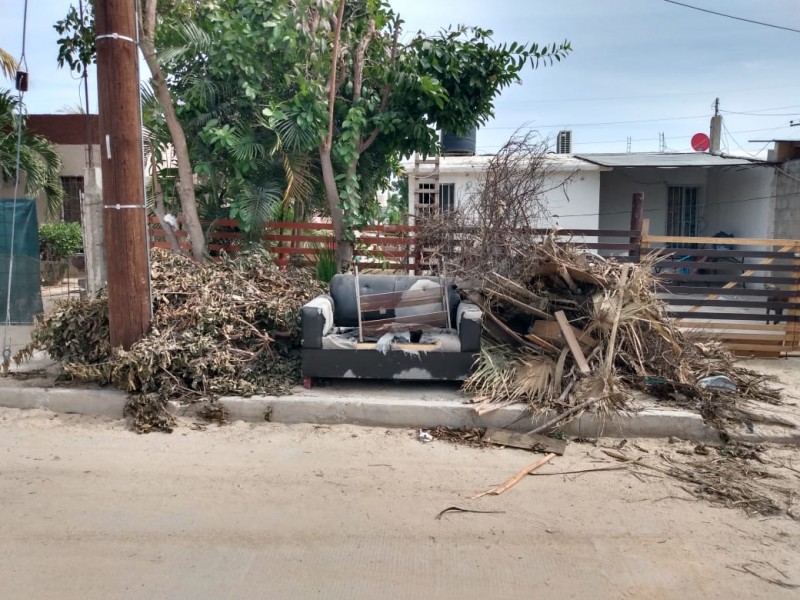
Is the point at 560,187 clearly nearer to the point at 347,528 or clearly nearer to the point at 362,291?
the point at 362,291

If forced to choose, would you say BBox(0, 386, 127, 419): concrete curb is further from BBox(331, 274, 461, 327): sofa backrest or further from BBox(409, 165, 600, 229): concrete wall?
BBox(409, 165, 600, 229): concrete wall

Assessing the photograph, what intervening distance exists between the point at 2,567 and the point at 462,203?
22.4ft

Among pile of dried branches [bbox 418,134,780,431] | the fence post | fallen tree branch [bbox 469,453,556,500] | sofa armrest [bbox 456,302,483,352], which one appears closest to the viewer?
fallen tree branch [bbox 469,453,556,500]

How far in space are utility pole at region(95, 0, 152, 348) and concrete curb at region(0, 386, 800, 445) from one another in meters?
0.74

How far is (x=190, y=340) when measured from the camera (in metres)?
6.53

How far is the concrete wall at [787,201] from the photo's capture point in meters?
13.6

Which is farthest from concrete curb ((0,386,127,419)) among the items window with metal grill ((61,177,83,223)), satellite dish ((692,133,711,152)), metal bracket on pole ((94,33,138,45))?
satellite dish ((692,133,711,152))

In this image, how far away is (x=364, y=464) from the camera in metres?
5.20

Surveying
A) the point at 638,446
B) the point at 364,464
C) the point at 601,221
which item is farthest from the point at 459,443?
the point at 601,221

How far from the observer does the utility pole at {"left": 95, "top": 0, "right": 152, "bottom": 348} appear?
621 centimetres

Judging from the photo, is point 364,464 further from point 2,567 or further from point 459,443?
point 2,567

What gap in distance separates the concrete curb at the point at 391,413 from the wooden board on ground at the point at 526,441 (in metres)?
0.16

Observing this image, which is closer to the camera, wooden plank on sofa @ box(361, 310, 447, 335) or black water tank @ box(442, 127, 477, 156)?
wooden plank on sofa @ box(361, 310, 447, 335)

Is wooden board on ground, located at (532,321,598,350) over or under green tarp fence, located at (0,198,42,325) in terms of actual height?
under
